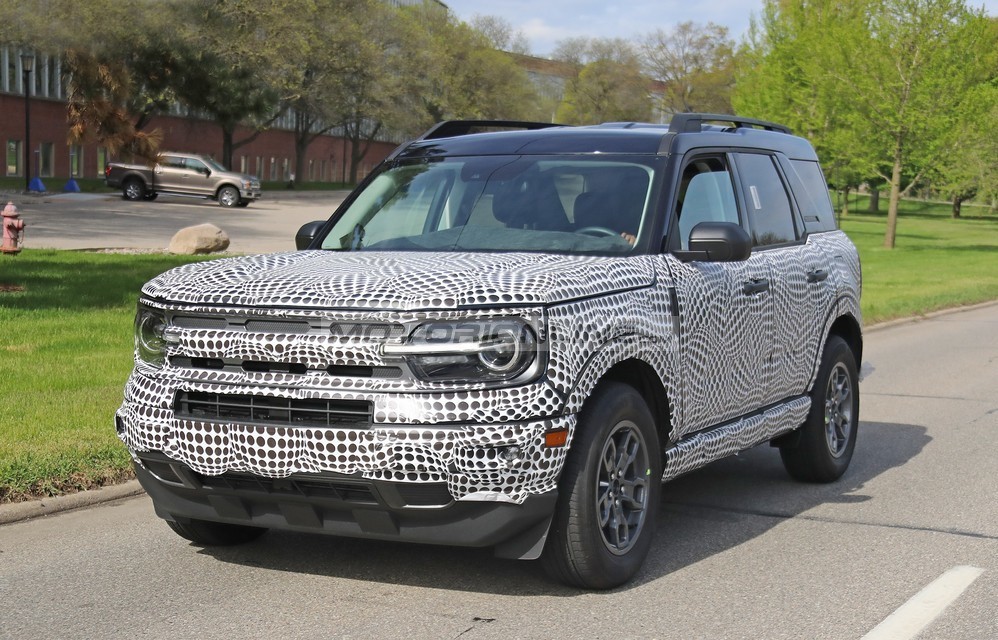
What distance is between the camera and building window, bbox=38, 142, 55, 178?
65.6m

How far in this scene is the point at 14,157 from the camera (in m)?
64.1

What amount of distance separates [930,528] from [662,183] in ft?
7.23

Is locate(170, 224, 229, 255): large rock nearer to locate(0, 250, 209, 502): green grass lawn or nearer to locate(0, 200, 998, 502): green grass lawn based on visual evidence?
locate(0, 200, 998, 502): green grass lawn

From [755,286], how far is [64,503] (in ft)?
12.0

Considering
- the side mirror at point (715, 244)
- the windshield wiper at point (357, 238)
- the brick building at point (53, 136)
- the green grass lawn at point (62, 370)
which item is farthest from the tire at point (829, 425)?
the brick building at point (53, 136)

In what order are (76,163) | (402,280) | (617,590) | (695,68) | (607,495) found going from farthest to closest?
1. (695,68)
2. (76,163)
3. (617,590)
4. (607,495)
5. (402,280)

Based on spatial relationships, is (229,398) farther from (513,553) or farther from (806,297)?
(806,297)

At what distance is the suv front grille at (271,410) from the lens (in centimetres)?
480

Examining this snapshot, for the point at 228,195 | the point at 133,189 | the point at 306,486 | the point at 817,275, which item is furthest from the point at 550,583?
the point at 228,195

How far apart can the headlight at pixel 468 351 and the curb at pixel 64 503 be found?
2.83 m

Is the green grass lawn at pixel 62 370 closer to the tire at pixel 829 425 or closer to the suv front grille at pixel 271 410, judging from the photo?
the suv front grille at pixel 271 410

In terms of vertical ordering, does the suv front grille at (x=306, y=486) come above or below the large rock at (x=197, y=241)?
above

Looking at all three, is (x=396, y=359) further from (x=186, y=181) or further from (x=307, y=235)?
(x=186, y=181)

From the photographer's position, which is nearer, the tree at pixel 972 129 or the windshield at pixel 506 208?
the windshield at pixel 506 208
